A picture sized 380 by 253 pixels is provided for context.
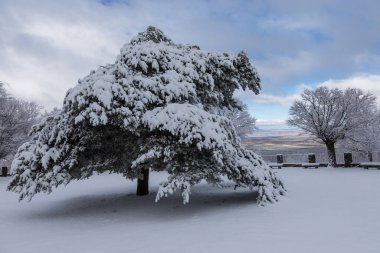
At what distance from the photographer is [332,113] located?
1077 inches

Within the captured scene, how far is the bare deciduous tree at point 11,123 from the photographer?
2688 cm

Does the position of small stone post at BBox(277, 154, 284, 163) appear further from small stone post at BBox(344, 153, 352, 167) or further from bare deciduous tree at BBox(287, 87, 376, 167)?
small stone post at BBox(344, 153, 352, 167)

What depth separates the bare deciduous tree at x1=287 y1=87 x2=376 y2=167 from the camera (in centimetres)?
2658

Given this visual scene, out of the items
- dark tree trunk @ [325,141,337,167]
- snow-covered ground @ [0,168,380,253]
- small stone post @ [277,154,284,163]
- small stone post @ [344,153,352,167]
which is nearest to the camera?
snow-covered ground @ [0,168,380,253]

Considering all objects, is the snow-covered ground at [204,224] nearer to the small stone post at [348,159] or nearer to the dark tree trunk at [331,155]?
the small stone post at [348,159]

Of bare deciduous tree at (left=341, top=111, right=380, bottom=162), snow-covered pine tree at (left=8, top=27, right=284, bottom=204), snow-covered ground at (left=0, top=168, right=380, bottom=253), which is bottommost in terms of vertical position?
snow-covered ground at (left=0, top=168, right=380, bottom=253)

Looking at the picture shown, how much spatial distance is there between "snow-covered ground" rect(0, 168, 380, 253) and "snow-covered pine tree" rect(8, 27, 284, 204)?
0.81 meters

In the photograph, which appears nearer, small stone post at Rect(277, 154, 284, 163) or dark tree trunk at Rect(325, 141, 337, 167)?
dark tree trunk at Rect(325, 141, 337, 167)

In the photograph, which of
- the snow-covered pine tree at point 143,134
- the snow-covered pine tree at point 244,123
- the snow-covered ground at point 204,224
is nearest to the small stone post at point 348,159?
the snow-covered pine tree at point 244,123

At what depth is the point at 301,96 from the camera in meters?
28.8

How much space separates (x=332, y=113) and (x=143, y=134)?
70.7 ft

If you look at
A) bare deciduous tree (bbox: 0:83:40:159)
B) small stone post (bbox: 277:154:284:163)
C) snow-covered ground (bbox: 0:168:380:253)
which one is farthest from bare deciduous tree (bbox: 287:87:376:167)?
bare deciduous tree (bbox: 0:83:40:159)

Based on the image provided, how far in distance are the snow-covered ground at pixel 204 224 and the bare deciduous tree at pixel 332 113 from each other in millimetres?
15042

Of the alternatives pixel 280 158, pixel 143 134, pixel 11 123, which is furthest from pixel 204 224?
pixel 280 158
